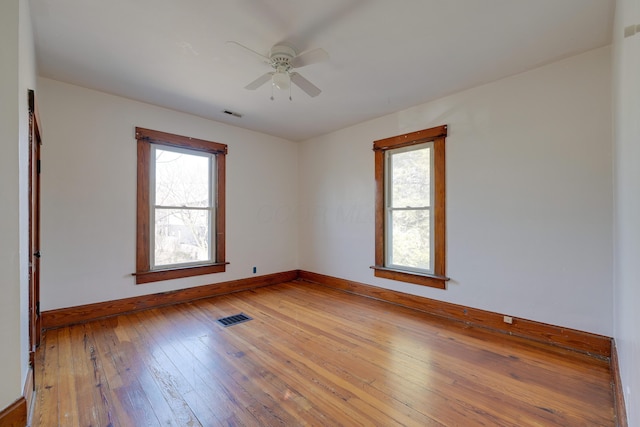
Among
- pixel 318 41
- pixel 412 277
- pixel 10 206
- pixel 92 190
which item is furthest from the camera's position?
pixel 412 277

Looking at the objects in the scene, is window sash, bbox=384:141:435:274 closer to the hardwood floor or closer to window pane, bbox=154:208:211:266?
the hardwood floor

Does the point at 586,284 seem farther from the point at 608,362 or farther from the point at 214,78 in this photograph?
the point at 214,78

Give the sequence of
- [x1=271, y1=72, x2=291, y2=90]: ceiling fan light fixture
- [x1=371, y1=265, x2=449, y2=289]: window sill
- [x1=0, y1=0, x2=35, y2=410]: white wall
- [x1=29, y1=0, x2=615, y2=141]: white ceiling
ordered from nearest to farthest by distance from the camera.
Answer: [x1=0, y1=0, x2=35, y2=410]: white wall → [x1=29, y1=0, x2=615, y2=141]: white ceiling → [x1=271, y1=72, x2=291, y2=90]: ceiling fan light fixture → [x1=371, y1=265, x2=449, y2=289]: window sill

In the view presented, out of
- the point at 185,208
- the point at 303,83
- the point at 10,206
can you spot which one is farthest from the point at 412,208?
the point at 10,206

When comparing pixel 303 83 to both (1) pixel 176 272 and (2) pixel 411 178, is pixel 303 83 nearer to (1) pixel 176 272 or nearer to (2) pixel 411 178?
(2) pixel 411 178

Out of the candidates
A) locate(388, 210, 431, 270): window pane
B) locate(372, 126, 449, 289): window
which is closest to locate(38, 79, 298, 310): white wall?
locate(372, 126, 449, 289): window

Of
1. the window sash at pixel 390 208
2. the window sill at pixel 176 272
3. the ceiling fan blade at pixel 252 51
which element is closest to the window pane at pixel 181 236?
the window sill at pixel 176 272

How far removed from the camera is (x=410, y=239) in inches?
154

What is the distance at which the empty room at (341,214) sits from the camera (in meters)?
1.79

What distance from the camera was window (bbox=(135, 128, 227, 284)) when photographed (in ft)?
12.2

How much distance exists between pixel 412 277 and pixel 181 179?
358 centimetres

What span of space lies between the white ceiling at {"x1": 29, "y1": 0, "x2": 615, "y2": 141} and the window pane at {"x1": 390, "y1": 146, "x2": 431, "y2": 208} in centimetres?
78

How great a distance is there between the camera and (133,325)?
316 cm

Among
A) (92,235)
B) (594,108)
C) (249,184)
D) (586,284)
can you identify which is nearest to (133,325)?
(92,235)
